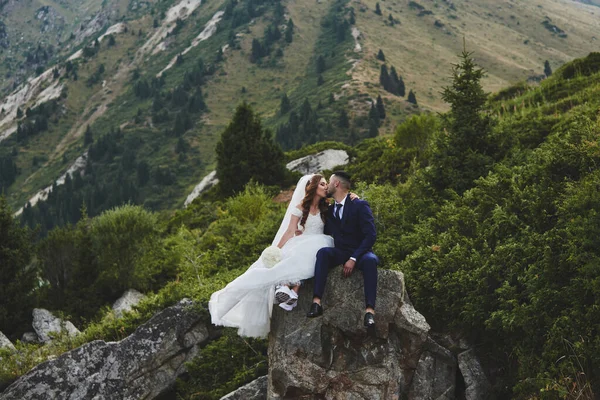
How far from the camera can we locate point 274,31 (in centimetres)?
15900

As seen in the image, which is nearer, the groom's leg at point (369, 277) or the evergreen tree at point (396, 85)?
the groom's leg at point (369, 277)

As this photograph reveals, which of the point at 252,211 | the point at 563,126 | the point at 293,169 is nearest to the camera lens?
the point at 563,126

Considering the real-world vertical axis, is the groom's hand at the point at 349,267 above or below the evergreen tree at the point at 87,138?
above

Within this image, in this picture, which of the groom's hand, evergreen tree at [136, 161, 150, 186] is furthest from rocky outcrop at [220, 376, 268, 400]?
evergreen tree at [136, 161, 150, 186]

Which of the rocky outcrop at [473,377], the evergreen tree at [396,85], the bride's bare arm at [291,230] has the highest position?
the bride's bare arm at [291,230]

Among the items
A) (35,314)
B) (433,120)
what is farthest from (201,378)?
(433,120)

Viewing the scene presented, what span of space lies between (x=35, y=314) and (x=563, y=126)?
1773 cm

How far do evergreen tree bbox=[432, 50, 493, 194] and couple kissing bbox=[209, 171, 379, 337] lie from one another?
17.7 feet

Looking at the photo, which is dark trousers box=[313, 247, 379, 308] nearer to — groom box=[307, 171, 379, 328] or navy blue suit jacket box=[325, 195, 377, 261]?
groom box=[307, 171, 379, 328]

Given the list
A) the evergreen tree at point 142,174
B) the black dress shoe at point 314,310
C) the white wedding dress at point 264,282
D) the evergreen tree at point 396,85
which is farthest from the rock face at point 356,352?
the evergreen tree at point 142,174

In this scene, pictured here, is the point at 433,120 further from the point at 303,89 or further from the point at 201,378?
the point at 303,89

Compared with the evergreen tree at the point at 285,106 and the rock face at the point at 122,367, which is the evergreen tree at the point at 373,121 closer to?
the evergreen tree at the point at 285,106

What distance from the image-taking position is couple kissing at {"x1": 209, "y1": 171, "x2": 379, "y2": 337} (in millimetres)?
6988

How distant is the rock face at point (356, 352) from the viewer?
6793mm
